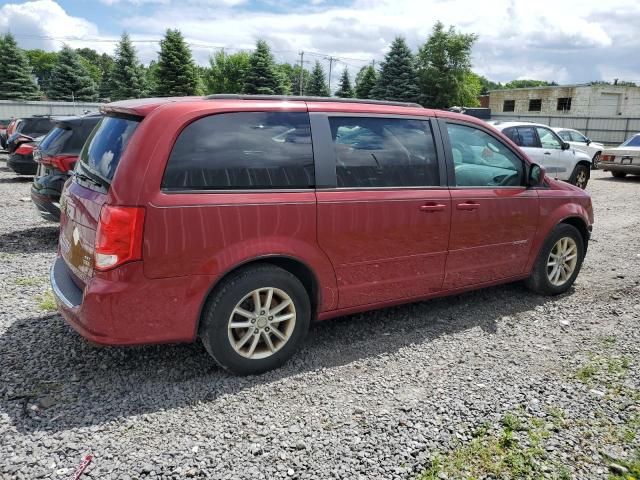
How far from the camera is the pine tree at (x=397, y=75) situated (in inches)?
1868

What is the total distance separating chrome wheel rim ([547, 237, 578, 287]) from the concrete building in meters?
42.0

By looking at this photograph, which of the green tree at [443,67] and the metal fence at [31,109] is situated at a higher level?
the green tree at [443,67]

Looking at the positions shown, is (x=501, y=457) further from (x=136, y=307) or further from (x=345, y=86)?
(x=345, y=86)

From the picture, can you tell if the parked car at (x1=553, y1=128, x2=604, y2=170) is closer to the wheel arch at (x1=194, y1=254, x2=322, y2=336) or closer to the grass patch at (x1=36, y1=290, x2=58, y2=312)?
the wheel arch at (x1=194, y1=254, x2=322, y2=336)

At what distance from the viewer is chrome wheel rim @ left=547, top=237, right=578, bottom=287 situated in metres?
5.24

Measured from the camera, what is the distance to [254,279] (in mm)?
3342

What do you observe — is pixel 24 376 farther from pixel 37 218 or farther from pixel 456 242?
pixel 37 218

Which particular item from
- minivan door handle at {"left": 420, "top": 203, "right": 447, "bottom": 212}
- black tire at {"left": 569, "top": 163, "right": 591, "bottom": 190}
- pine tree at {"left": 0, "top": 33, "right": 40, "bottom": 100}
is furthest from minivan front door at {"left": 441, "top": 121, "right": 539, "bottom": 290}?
pine tree at {"left": 0, "top": 33, "right": 40, "bottom": 100}

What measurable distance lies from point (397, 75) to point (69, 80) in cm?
2938

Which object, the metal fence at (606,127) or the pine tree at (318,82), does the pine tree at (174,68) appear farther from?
the metal fence at (606,127)

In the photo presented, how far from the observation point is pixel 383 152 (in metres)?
3.93

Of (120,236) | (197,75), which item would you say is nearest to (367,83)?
(197,75)

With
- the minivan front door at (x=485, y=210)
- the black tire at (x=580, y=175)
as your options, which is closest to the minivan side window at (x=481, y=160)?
the minivan front door at (x=485, y=210)

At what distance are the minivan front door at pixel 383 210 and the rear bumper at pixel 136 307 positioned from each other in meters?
1.01
